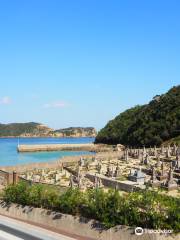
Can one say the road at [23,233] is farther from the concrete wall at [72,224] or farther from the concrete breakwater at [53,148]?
the concrete breakwater at [53,148]

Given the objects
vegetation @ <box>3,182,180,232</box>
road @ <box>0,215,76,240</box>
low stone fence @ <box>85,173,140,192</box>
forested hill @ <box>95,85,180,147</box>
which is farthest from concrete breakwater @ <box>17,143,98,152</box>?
road @ <box>0,215,76,240</box>

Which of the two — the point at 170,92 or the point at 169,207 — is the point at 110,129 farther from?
the point at 169,207

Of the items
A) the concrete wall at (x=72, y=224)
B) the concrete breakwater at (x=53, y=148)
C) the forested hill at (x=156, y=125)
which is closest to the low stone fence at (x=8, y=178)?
the concrete wall at (x=72, y=224)

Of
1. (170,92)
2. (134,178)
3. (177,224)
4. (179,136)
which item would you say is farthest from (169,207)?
(170,92)

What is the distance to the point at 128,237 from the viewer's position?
14.2 m

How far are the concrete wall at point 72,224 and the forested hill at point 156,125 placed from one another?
74.8 metres

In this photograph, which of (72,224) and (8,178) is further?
(8,178)

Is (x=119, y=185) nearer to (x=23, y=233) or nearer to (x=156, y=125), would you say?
(x=23, y=233)

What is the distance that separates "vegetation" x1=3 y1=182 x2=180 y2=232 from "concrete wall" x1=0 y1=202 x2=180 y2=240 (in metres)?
0.33

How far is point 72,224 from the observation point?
1609 centimetres

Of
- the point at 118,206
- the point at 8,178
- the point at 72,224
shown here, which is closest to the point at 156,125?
the point at 8,178

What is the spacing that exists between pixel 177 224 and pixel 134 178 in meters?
15.5

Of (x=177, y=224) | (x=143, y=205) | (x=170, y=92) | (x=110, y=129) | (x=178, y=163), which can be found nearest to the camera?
(x=177, y=224)

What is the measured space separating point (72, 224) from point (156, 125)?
8575cm
